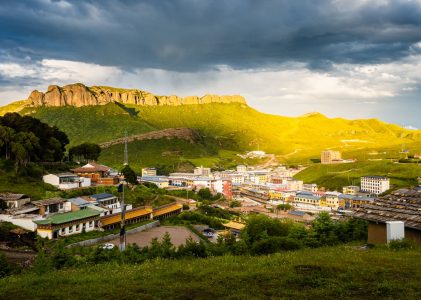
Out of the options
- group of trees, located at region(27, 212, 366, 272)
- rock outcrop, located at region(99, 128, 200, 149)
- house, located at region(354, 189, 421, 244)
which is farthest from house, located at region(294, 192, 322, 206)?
rock outcrop, located at region(99, 128, 200, 149)

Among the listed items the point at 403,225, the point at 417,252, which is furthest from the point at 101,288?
the point at 403,225

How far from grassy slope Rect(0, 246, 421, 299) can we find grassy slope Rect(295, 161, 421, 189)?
87564 millimetres

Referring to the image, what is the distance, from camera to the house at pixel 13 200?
38656 millimetres

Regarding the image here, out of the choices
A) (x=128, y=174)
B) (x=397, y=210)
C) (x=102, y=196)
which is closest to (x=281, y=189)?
(x=128, y=174)

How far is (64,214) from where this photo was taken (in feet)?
130

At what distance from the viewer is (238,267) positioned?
12.0m

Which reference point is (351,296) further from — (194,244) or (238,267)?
(194,244)

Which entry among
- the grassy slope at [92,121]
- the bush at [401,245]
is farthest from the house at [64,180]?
the grassy slope at [92,121]

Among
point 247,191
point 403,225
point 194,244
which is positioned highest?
point 403,225

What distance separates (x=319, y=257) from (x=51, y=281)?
26.7 feet

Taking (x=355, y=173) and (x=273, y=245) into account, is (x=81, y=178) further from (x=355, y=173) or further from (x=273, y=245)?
(x=355, y=173)

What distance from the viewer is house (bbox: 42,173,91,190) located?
164ft

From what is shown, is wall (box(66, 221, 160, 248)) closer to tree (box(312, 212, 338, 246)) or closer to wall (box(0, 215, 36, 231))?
wall (box(0, 215, 36, 231))

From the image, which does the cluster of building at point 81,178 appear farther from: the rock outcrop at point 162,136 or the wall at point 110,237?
the rock outcrop at point 162,136
